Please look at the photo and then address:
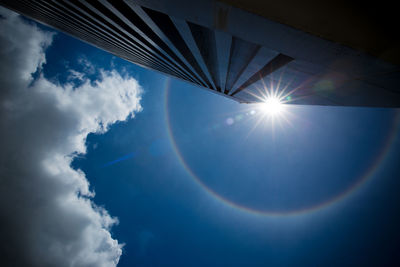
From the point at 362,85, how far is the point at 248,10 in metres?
3.39

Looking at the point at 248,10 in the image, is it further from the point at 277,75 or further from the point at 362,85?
the point at 277,75

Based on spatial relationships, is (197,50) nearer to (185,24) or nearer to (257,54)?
(185,24)

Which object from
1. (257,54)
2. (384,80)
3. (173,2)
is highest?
(257,54)

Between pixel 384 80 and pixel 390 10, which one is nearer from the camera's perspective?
pixel 390 10

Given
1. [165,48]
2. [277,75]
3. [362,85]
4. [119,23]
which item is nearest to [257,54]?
[277,75]

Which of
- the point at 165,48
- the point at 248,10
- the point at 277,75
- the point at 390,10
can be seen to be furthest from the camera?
the point at 165,48

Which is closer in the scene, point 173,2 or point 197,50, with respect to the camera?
point 173,2

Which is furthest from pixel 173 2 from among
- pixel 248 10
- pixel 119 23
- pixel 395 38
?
pixel 119 23

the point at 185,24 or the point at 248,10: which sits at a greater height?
the point at 185,24

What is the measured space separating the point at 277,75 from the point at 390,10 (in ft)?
11.8

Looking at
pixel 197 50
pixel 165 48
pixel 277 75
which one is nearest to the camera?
pixel 277 75

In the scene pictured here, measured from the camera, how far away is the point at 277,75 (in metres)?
5.61

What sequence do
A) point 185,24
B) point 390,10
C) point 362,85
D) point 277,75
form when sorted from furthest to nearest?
1. point 277,75
2. point 185,24
3. point 362,85
4. point 390,10

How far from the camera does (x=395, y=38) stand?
2.14 m
